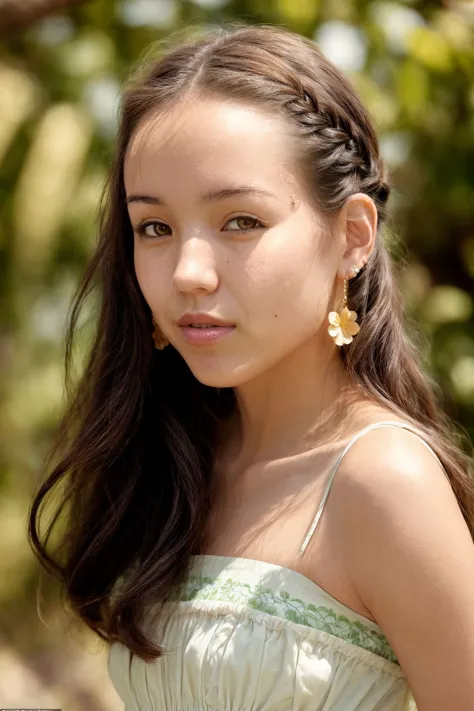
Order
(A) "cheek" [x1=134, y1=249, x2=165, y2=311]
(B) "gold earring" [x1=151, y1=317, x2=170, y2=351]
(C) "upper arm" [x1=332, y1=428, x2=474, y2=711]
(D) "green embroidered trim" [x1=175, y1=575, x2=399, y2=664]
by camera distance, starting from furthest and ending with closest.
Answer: (B) "gold earring" [x1=151, y1=317, x2=170, y2=351]
(A) "cheek" [x1=134, y1=249, x2=165, y2=311]
(D) "green embroidered trim" [x1=175, y1=575, x2=399, y2=664]
(C) "upper arm" [x1=332, y1=428, x2=474, y2=711]

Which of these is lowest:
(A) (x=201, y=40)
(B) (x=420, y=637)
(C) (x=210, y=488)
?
(C) (x=210, y=488)

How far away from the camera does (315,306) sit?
5.97 ft

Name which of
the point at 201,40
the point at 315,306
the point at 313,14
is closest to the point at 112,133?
the point at 313,14

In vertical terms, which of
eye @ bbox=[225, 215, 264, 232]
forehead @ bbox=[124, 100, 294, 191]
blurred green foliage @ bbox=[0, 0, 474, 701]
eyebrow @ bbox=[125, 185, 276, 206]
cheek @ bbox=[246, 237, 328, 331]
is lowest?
blurred green foliage @ bbox=[0, 0, 474, 701]

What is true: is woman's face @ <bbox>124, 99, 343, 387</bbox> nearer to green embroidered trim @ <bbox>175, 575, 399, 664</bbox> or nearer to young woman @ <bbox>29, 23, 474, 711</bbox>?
young woman @ <bbox>29, 23, 474, 711</bbox>

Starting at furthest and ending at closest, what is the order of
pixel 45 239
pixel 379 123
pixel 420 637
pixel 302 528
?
pixel 45 239 → pixel 379 123 → pixel 302 528 → pixel 420 637

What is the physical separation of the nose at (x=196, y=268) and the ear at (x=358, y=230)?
0.27 metres

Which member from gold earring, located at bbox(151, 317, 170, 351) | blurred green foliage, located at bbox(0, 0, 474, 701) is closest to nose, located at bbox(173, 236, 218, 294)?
gold earring, located at bbox(151, 317, 170, 351)

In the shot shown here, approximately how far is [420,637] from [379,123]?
2.01 metres

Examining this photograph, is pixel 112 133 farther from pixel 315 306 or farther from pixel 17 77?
pixel 315 306

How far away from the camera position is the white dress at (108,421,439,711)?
1.68 metres

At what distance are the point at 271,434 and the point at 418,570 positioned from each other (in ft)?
1.60

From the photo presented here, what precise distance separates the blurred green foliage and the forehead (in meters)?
1.36

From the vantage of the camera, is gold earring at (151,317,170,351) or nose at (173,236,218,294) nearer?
nose at (173,236,218,294)
